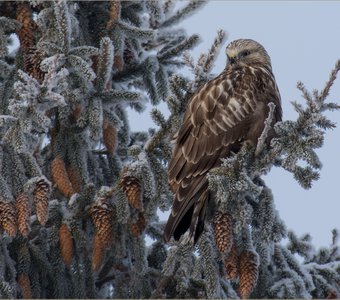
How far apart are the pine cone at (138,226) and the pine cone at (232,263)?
534 millimetres

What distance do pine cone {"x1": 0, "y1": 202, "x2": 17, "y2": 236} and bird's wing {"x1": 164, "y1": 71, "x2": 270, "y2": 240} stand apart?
904 millimetres

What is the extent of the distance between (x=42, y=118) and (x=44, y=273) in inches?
43.8

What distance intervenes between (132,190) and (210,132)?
37.8 inches

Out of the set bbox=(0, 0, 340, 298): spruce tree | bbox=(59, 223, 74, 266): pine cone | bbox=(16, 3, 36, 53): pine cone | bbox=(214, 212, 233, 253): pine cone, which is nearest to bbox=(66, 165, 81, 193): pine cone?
bbox=(0, 0, 340, 298): spruce tree

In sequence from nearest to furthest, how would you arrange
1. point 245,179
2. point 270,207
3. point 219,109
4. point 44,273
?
point 245,179, point 270,207, point 44,273, point 219,109

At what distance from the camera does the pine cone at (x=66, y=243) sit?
461 centimetres

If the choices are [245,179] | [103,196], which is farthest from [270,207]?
[103,196]

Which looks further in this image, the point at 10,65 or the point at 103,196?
the point at 10,65

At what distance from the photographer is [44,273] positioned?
493cm

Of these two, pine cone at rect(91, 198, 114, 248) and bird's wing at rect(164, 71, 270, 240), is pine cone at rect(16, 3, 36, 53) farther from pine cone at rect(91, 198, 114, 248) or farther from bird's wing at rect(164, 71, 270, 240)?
pine cone at rect(91, 198, 114, 248)

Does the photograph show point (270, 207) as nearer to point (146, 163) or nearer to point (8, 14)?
point (146, 163)

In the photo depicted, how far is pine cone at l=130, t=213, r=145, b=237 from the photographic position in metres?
4.62

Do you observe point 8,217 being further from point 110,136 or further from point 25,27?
point 25,27

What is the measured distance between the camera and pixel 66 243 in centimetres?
463
